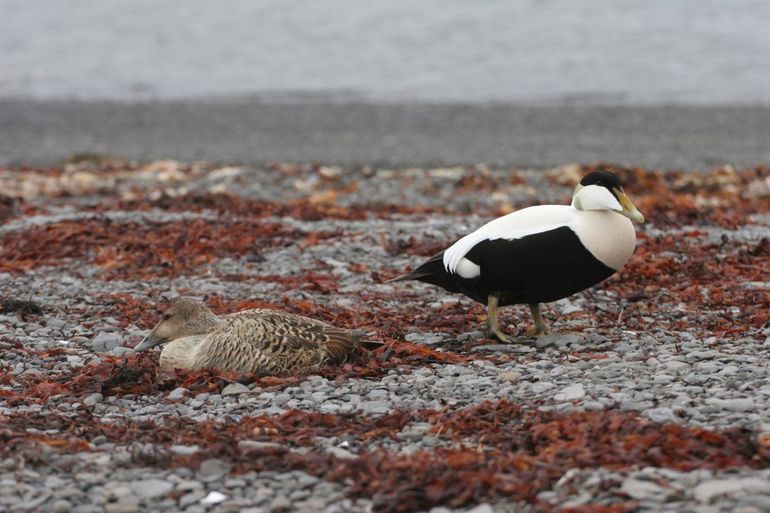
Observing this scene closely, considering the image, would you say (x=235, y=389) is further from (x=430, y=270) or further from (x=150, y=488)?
(x=430, y=270)

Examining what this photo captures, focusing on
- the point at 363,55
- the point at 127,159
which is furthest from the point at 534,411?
the point at 363,55

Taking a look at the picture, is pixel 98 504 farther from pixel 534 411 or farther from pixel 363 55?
pixel 363 55

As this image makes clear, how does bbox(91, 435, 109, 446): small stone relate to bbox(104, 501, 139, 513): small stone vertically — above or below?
below

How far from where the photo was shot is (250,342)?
5.26 meters

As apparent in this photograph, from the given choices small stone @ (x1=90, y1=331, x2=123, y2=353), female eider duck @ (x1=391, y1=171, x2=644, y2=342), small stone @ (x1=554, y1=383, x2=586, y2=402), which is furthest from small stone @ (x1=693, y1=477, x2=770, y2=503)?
small stone @ (x1=90, y1=331, x2=123, y2=353)

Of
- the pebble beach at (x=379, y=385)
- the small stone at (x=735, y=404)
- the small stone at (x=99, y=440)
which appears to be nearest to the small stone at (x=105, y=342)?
the pebble beach at (x=379, y=385)

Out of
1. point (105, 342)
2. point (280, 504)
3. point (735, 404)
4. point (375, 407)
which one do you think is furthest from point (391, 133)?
point (280, 504)

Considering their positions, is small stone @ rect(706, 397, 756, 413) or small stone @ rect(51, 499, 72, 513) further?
small stone @ rect(706, 397, 756, 413)

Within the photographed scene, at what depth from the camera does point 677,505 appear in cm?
333

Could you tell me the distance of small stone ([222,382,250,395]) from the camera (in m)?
4.95

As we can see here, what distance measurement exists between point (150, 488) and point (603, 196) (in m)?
2.86

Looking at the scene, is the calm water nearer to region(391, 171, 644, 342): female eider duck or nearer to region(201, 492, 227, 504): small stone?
region(391, 171, 644, 342): female eider duck

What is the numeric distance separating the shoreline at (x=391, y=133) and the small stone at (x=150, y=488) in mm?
12416

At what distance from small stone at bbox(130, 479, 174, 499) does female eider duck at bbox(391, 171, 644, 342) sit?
2449mm
